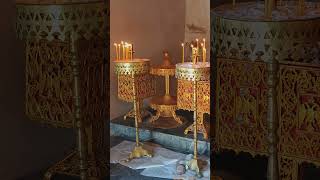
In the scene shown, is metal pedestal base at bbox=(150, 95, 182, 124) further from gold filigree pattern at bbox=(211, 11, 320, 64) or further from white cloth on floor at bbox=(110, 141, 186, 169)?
gold filigree pattern at bbox=(211, 11, 320, 64)

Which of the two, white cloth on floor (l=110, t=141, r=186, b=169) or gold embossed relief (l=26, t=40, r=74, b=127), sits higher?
gold embossed relief (l=26, t=40, r=74, b=127)

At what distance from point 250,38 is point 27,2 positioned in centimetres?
62

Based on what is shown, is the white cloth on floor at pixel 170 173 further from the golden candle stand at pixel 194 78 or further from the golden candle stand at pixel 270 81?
the golden candle stand at pixel 270 81

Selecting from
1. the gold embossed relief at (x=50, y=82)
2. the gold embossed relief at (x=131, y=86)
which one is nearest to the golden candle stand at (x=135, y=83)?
the gold embossed relief at (x=131, y=86)

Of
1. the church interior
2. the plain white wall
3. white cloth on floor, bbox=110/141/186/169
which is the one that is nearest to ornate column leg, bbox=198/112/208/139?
the church interior

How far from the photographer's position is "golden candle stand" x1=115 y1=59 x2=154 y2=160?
68.0 inches

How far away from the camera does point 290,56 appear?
1104 mm

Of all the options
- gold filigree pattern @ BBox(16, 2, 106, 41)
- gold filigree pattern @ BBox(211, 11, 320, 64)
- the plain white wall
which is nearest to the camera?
gold filigree pattern @ BBox(211, 11, 320, 64)

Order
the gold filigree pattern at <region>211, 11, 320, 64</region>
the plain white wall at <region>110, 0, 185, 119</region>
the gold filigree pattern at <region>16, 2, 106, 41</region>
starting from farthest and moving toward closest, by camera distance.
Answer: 1. the plain white wall at <region>110, 0, 185, 119</region>
2. the gold filigree pattern at <region>16, 2, 106, 41</region>
3. the gold filigree pattern at <region>211, 11, 320, 64</region>

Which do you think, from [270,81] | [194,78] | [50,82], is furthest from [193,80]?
[270,81]

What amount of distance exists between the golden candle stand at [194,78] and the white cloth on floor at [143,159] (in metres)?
0.07

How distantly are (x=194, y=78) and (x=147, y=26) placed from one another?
0.24 metres

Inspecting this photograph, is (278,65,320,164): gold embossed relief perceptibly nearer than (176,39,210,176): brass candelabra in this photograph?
Yes

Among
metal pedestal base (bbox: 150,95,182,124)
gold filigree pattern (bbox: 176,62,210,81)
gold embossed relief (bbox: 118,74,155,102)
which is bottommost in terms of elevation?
metal pedestal base (bbox: 150,95,182,124)
